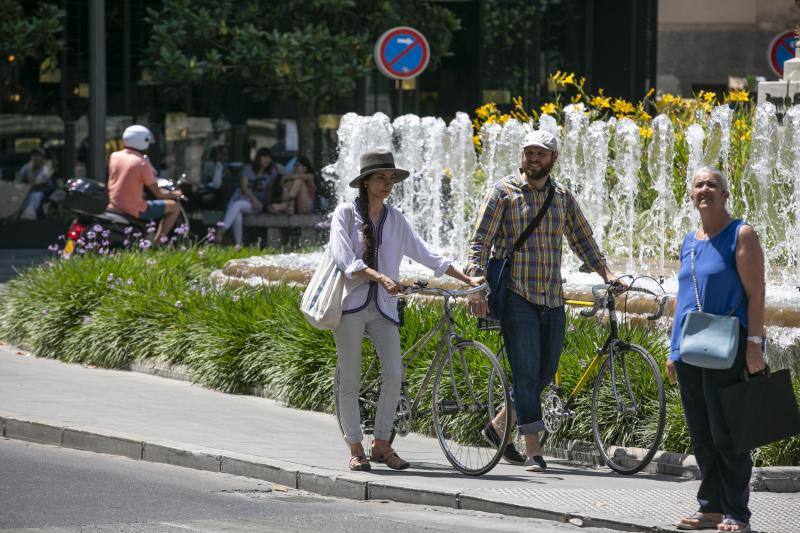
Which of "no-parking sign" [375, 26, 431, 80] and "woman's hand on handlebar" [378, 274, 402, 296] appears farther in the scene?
"no-parking sign" [375, 26, 431, 80]

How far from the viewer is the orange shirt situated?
15.9m

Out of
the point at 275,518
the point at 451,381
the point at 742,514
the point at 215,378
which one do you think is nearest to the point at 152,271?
the point at 215,378

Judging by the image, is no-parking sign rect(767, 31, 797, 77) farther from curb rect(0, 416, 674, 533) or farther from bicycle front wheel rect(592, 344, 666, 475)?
curb rect(0, 416, 674, 533)

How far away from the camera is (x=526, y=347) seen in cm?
865

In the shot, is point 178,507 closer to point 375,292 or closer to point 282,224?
point 375,292

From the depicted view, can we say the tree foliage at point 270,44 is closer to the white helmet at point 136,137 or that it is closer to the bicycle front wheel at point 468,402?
the white helmet at point 136,137

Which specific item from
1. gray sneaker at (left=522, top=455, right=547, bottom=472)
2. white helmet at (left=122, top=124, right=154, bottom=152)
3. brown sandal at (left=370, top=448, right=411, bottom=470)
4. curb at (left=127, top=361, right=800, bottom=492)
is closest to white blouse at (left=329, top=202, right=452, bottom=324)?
brown sandal at (left=370, top=448, right=411, bottom=470)

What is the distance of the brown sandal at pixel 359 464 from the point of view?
8.50 meters

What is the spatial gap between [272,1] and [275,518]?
57.1 feet

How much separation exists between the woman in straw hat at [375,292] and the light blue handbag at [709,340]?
1.73 meters


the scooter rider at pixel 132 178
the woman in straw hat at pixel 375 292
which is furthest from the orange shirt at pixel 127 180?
the woman in straw hat at pixel 375 292

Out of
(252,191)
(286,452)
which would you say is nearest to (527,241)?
(286,452)

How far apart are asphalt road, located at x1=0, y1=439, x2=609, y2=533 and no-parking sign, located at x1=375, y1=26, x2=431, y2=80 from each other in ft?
31.7

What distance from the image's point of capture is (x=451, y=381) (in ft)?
29.1
